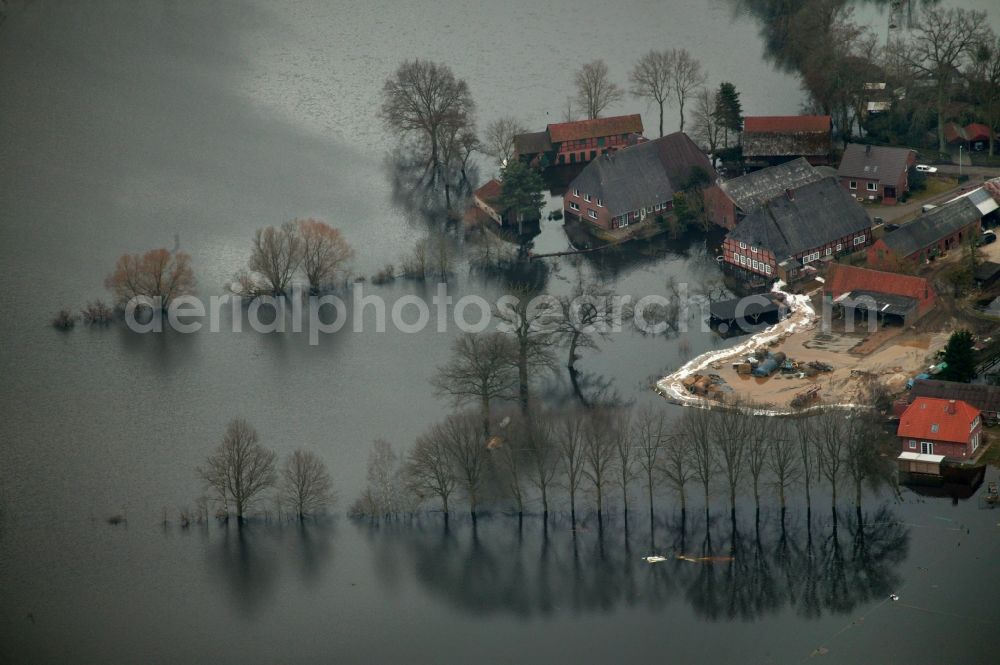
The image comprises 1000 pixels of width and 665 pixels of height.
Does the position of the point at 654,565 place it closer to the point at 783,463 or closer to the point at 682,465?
the point at 682,465

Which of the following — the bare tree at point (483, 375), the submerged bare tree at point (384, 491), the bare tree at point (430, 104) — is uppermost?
the bare tree at point (430, 104)

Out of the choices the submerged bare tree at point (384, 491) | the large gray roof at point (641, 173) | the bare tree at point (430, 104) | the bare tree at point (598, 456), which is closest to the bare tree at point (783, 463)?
the bare tree at point (598, 456)

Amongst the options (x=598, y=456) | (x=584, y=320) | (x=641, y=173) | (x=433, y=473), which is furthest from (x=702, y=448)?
(x=641, y=173)

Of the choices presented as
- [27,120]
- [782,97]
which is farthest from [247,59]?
[782,97]

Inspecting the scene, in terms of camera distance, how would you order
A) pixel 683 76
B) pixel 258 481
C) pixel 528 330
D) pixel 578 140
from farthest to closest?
pixel 683 76, pixel 578 140, pixel 528 330, pixel 258 481

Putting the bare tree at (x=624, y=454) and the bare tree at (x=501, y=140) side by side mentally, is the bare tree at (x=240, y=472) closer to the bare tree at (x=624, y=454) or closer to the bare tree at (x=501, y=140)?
the bare tree at (x=624, y=454)
